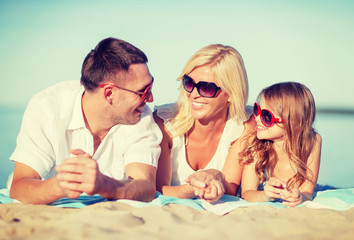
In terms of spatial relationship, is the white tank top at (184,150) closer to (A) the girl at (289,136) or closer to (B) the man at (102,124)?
(A) the girl at (289,136)

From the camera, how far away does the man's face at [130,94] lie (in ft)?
13.8

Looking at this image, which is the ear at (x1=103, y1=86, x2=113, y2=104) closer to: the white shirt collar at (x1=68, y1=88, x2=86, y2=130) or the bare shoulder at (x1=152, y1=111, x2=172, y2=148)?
the white shirt collar at (x1=68, y1=88, x2=86, y2=130)

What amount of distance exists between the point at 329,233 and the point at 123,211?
147cm

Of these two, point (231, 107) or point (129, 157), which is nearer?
point (129, 157)

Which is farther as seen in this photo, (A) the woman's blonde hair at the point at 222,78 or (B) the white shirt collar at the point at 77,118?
(A) the woman's blonde hair at the point at 222,78

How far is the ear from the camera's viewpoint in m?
4.18

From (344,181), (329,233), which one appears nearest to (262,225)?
(329,233)

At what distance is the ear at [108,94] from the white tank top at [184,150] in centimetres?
94

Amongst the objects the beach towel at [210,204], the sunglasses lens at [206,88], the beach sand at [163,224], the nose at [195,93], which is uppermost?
the sunglasses lens at [206,88]

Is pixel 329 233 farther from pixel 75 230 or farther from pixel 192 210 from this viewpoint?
pixel 75 230

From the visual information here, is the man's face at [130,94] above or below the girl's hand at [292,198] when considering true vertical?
above

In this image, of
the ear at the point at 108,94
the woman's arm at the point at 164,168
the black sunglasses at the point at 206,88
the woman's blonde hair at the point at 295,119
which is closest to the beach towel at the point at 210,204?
the woman's blonde hair at the point at 295,119

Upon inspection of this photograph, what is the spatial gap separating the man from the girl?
1.12 metres

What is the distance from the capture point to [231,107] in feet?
16.0
